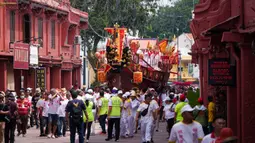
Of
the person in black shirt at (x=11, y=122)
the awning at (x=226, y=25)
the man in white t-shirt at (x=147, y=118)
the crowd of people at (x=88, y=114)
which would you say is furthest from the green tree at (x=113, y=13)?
the awning at (x=226, y=25)

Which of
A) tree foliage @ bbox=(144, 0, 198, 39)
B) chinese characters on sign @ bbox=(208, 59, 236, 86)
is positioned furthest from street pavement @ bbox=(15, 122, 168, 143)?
tree foliage @ bbox=(144, 0, 198, 39)

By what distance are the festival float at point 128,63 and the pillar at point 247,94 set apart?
24492 mm

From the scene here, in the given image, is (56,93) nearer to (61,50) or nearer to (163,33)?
(61,50)

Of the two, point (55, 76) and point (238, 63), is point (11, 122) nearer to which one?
point (238, 63)

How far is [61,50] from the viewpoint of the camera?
1794 inches

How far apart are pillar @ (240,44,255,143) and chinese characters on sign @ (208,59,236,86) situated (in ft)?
5.14

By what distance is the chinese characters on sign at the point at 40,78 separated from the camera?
41.2 metres

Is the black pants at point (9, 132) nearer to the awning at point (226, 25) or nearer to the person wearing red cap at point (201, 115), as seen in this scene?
the person wearing red cap at point (201, 115)

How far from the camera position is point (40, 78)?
136ft

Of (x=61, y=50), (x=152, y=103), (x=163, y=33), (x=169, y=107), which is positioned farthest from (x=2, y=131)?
(x=163, y=33)

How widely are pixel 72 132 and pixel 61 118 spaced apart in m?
5.27

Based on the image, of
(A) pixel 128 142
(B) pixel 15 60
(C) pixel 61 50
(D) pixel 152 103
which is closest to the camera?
(D) pixel 152 103

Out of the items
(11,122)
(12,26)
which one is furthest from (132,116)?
(12,26)

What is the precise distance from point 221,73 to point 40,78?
955 inches
